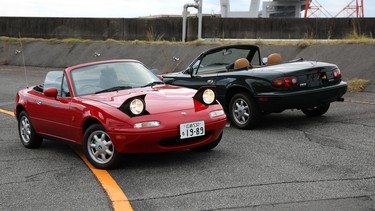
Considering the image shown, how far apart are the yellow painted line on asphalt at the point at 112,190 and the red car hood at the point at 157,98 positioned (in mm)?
784

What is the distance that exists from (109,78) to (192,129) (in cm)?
161

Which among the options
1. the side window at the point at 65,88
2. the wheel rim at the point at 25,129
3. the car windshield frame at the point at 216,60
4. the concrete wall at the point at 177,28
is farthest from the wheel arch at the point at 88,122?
the concrete wall at the point at 177,28

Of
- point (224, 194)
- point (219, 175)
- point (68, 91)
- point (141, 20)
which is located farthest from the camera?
point (141, 20)

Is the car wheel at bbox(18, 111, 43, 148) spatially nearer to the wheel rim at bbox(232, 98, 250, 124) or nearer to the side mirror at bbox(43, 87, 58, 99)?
the side mirror at bbox(43, 87, 58, 99)

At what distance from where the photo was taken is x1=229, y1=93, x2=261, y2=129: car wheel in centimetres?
829

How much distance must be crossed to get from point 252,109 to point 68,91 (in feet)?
9.64

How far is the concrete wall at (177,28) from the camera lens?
797 inches

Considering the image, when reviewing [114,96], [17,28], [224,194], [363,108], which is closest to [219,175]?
[224,194]

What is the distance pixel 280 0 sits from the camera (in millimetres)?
56500

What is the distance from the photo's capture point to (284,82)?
8.04m

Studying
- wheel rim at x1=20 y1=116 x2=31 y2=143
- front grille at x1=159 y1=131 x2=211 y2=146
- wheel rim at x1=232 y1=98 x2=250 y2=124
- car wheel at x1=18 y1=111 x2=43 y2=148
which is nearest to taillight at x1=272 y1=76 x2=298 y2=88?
wheel rim at x1=232 y1=98 x2=250 y2=124

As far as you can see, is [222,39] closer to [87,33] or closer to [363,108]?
[87,33]

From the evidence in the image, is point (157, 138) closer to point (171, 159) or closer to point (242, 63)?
point (171, 159)

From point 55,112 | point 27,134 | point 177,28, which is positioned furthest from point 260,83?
point 177,28
